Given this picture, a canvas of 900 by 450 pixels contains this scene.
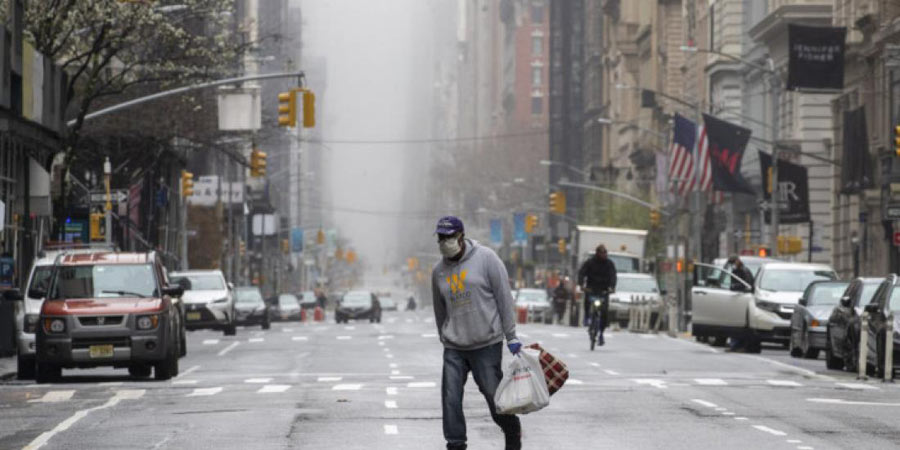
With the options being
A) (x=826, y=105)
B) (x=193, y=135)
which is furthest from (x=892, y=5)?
(x=193, y=135)

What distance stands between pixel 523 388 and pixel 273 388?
11.4m

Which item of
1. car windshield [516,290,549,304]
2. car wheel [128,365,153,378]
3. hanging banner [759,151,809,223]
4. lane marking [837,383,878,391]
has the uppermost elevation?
hanging banner [759,151,809,223]

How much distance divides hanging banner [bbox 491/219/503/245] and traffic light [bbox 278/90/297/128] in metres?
98.2

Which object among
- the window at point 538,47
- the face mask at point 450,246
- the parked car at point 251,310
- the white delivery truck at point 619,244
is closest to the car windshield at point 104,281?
the face mask at point 450,246

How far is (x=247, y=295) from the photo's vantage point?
211ft

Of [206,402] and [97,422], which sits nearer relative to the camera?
[97,422]

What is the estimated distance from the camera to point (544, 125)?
180 m

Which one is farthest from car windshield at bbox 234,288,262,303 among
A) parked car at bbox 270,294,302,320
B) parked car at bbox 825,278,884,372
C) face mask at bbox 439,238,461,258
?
face mask at bbox 439,238,461,258

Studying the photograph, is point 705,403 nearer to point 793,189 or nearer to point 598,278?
point 598,278

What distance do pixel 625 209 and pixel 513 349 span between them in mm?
80622

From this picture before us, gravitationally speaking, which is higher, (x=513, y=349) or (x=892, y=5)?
(x=892, y=5)

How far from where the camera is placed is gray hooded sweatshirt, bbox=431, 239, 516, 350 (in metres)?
13.8

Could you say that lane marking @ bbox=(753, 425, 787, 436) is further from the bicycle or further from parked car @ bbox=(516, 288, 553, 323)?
parked car @ bbox=(516, 288, 553, 323)

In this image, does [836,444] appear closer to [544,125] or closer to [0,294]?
[0,294]
